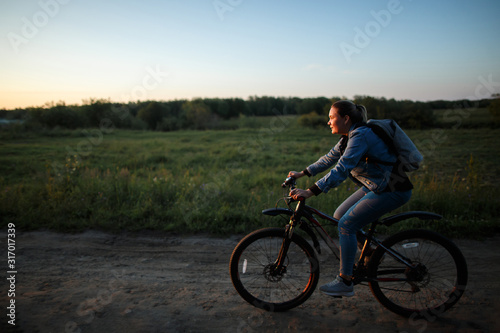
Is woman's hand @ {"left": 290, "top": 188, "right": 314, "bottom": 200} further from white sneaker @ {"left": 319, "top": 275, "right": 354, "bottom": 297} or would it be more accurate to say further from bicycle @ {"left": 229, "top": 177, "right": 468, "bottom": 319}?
white sneaker @ {"left": 319, "top": 275, "right": 354, "bottom": 297}

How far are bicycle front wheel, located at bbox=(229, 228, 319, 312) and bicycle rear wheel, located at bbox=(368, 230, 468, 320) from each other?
69cm

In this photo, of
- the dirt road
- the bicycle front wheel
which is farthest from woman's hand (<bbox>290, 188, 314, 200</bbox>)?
the dirt road

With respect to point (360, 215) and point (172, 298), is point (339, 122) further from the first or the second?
point (172, 298)

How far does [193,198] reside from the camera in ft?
20.3

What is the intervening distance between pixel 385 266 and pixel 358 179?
0.99 metres

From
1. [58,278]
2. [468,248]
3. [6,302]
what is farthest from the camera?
[468,248]

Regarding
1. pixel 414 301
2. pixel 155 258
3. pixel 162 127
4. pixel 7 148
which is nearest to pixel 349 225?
pixel 414 301

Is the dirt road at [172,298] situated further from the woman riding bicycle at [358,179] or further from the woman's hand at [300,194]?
the woman's hand at [300,194]

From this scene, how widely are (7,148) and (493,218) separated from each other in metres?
23.1

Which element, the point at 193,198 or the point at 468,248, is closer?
the point at 468,248

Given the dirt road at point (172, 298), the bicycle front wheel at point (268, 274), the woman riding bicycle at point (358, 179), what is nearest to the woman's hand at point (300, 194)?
the woman riding bicycle at point (358, 179)

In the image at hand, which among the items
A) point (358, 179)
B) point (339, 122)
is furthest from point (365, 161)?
point (339, 122)

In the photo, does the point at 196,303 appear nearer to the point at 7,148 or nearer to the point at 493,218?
the point at 493,218

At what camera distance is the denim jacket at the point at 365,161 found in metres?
2.48
